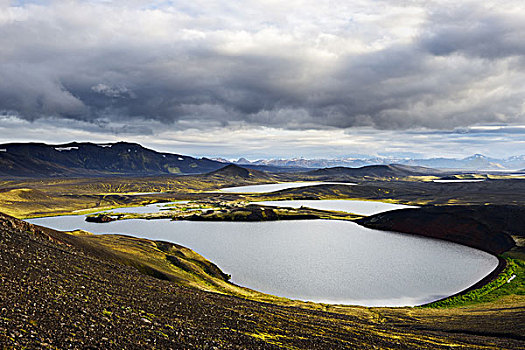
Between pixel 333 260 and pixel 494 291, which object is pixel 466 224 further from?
pixel 333 260

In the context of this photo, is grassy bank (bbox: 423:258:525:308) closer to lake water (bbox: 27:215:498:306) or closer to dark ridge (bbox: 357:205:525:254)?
lake water (bbox: 27:215:498:306)

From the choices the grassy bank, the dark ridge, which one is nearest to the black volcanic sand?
the grassy bank

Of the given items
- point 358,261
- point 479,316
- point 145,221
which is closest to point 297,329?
point 479,316


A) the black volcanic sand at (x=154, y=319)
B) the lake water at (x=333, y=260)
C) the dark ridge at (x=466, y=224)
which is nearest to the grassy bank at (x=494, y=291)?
the lake water at (x=333, y=260)

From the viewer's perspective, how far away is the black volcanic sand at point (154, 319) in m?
22.2

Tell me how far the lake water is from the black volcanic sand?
19.3 meters

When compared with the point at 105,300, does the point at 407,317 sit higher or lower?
lower

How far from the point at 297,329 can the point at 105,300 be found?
18703mm

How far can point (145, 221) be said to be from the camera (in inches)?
7101

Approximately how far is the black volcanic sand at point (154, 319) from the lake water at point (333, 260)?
63.4 feet

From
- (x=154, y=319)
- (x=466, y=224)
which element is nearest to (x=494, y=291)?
(x=154, y=319)

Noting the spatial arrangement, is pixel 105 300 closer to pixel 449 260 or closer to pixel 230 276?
pixel 230 276

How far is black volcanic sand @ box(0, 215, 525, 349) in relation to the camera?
22.2 m

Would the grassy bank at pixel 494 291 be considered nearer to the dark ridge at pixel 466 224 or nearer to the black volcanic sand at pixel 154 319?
the black volcanic sand at pixel 154 319
